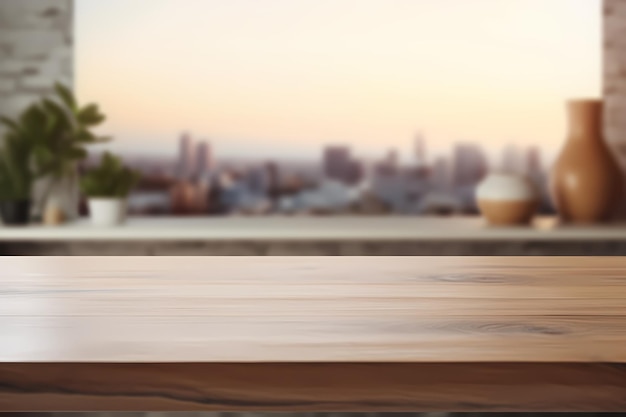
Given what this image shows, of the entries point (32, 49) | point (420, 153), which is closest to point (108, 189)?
point (32, 49)

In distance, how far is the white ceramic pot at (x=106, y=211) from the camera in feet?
9.61

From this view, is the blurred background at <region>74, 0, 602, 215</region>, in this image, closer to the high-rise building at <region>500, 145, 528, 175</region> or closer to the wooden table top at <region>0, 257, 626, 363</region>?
the high-rise building at <region>500, 145, 528, 175</region>

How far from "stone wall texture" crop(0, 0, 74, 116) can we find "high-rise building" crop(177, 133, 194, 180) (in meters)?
0.51

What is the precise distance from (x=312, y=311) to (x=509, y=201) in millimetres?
2163

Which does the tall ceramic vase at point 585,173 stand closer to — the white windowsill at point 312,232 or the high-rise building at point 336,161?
the white windowsill at point 312,232

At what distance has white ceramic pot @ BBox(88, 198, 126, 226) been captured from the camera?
9.61 ft

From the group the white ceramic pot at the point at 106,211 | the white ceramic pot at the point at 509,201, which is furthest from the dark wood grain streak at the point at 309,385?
the white ceramic pot at the point at 106,211

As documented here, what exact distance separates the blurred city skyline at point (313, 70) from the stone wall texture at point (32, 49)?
0.07 metres

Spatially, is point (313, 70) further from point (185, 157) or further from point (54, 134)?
point (54, 134)

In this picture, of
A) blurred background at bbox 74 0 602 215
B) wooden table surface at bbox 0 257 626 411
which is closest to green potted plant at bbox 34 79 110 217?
blurred background at bbox 74 0 602 215

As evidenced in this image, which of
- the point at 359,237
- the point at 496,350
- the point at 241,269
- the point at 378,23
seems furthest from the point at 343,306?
the point at 378,23

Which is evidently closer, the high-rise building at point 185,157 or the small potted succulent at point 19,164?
the small potted succulent at point 19,164

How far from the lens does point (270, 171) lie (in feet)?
10.8

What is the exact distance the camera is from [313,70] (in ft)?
10.7
